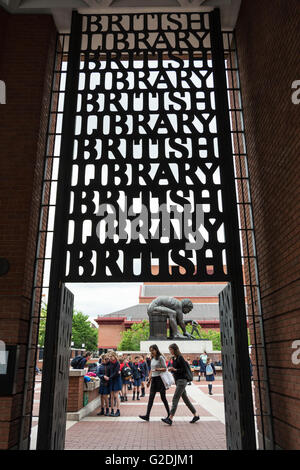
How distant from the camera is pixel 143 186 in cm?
648

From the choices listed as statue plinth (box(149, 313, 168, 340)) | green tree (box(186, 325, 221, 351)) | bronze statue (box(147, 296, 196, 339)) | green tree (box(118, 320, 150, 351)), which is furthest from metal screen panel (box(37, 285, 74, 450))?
green tree (box(186, 325, 221, 351))

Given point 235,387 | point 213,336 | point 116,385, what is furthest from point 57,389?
point 213,336

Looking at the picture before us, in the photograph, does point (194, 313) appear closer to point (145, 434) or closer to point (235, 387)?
point (145, 434)

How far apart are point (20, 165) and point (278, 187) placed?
427cm

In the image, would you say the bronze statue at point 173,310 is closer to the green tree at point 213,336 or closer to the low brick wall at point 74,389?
the low brick wall at point 74,389

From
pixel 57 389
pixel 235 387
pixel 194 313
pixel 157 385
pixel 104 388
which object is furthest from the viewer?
pixel 194 313

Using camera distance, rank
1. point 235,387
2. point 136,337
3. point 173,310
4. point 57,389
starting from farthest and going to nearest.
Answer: point 136,337
point 173,310
point 57,389
point 235,387

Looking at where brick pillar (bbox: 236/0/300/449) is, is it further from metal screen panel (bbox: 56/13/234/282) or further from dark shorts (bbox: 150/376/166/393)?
dark shorts (bbox: 150/376/166/393)

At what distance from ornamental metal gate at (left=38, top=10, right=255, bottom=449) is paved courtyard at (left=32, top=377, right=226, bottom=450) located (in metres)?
1.16

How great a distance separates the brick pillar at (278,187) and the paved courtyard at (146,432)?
5.05 ft

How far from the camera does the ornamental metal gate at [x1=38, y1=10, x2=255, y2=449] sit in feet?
18.9

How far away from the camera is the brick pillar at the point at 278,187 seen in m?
4.78

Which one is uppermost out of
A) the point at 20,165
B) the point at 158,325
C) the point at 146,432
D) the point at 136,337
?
the point at 20,165
